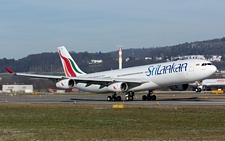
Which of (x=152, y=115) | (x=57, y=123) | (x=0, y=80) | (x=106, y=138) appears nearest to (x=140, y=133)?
(x=106, y=138)

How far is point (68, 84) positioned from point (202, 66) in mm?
16139

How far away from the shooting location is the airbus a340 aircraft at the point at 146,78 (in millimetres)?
53344

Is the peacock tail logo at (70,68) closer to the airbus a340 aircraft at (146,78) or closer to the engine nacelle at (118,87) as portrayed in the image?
the airbus a340 aircraft at (146,78)

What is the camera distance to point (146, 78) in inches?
2261

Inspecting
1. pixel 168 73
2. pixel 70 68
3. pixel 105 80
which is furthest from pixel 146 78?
pixel 70 68

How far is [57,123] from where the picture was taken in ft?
95.2

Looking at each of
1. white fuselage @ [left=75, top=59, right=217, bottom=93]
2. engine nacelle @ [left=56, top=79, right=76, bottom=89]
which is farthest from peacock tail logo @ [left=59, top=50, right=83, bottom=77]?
engine nacelle @ [left=56, top=79, right=76, bottom=89]

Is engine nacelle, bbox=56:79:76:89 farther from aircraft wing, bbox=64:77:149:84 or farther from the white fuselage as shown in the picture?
the white fuselage

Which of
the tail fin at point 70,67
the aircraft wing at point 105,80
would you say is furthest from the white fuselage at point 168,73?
the tail fin at point 70,67

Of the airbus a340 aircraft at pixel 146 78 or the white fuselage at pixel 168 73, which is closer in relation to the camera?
the white fuselage at pixel 168 73

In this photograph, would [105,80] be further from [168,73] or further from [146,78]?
[168,73]

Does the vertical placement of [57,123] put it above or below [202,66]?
below

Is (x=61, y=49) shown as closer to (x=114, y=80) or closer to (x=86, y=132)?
(x=114, y=80)

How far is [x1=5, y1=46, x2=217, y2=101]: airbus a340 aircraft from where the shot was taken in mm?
53344
